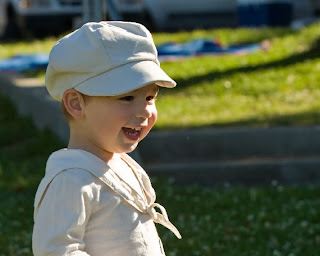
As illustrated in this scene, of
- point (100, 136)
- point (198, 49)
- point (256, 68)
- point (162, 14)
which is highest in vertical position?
point (100, 136)

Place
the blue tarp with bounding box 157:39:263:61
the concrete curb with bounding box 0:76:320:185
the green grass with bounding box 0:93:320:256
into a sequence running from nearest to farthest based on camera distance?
the green grass with bounding box 0:93:320:256
the concrete curb with bounding box 0:76:320:185
the blue tarp with bounding box 157:39:263:61

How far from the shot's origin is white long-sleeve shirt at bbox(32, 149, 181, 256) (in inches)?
106

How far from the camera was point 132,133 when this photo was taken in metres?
2.88

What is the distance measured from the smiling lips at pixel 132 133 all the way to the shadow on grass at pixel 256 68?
7249 millimetres

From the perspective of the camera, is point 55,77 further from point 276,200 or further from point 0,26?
point 0,26

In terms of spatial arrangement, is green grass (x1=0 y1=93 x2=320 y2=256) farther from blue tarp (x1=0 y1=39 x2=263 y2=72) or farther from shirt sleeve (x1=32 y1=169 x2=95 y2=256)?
blue tarp (x1=0 y1=39 x2=263 y2=72)

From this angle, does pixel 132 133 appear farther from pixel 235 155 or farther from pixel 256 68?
pixel 256 68

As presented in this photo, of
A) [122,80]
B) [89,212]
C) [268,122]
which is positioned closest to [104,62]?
[122,80]

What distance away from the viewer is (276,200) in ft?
21.8

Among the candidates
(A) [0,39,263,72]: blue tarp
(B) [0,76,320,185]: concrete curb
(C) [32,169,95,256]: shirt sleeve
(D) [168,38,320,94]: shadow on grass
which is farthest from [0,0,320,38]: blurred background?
(C) [32,169,95,256]: shirt sleeve

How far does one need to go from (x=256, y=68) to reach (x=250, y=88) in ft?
3.78

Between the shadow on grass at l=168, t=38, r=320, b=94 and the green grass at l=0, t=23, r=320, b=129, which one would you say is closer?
the green grass at l=0, t=23, r=320, b=129

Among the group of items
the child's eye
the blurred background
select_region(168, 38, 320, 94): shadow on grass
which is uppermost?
the child's eye

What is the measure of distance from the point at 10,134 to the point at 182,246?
13.7 ft
